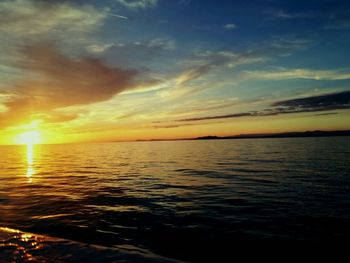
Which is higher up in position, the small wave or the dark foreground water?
the small wave

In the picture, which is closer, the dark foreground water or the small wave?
the small wave

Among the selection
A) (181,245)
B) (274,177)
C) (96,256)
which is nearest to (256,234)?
(181,245)

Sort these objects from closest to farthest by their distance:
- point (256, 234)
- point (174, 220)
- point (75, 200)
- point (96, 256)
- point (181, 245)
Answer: point (96, 256) → point (181, 245) → point (256, 234) → point (174, 220) → point (75, 200)

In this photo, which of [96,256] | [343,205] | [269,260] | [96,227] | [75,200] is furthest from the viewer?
[75,200]

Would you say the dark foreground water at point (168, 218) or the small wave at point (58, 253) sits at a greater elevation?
the small wave at point (58, 253)

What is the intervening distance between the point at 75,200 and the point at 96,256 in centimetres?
1104

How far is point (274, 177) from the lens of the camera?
24141mm

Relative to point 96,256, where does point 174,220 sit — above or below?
below

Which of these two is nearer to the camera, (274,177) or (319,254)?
(319,254)

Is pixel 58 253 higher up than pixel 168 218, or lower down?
higher up

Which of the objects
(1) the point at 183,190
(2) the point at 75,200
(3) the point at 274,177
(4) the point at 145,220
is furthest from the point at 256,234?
(3) the point at 274,177

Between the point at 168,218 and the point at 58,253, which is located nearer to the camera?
the point at 58,253

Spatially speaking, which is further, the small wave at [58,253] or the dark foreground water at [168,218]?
the dark foreground water at [168,218]

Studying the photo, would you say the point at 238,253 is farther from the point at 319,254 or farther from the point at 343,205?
the point at 343,205
